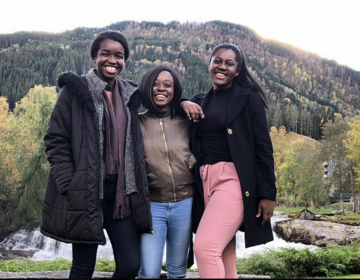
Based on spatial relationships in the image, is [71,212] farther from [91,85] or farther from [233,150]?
[233,150]

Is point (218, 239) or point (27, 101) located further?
point (27, 101)

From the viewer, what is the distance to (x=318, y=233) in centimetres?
2192

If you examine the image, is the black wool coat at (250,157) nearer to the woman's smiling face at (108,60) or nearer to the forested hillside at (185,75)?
the woman's smiling face at (108,60)

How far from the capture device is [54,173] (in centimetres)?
306

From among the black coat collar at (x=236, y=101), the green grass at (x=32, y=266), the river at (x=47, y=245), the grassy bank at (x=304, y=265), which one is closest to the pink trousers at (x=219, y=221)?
the black coat collar at (x=236, y=101)

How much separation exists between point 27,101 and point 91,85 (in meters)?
43.9

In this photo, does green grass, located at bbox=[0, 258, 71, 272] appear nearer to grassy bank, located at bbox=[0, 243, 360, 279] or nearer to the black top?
grassy bank, located at bbox=[0, 243, 360, 279]

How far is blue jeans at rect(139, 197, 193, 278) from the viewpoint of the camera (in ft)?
11.0

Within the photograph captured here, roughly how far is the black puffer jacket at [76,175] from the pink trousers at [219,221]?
0.50m

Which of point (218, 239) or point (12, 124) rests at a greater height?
point (218, 239)

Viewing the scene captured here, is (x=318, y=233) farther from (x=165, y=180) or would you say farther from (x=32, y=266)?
(x=165, y=180)

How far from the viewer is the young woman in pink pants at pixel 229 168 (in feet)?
10.2

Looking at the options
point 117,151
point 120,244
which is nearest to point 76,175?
point 117,151

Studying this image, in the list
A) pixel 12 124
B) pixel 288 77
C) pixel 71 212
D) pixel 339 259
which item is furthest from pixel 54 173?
pixel 288 77
